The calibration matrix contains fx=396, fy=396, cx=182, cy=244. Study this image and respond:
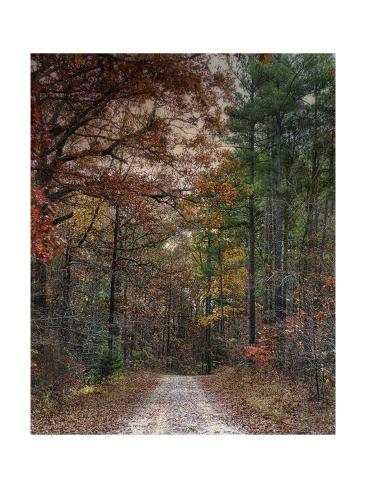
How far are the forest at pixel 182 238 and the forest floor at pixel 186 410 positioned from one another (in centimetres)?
3

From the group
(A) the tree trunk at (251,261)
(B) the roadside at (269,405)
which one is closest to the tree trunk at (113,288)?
(B) the roadside at (269,405)

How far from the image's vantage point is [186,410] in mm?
6660

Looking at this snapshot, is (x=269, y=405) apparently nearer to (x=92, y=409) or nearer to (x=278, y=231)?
(x=92, y=409)

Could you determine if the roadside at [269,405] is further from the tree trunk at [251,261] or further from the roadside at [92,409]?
the roadside at [92,409]

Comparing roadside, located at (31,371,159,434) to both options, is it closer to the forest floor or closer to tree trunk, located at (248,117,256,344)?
the forest floor

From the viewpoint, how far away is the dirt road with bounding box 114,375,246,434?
627cm

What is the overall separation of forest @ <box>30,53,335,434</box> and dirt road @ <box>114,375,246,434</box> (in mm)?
36

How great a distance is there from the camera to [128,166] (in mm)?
6922

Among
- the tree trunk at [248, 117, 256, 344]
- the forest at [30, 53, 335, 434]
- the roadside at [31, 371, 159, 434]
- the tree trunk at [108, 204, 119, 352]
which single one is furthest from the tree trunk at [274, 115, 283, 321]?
the tree trunk at [108, 204, 119, 352]

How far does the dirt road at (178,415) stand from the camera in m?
6.27

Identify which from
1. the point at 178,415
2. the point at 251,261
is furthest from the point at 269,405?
the point at 251,261
